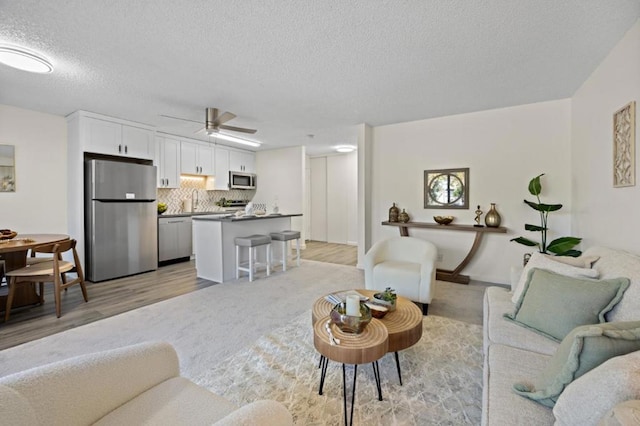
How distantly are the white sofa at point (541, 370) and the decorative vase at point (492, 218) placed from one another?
6.07 feet

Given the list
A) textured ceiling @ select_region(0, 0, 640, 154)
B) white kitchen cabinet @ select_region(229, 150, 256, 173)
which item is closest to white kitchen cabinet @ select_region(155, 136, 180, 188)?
textured ceiling @ select_region(0, 0, 640, 154)

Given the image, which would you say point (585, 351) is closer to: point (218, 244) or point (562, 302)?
point (562, 302)

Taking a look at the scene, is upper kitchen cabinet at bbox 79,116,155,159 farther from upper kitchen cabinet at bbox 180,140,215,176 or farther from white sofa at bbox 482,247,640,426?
white sofa at bbox 482,247,640,426

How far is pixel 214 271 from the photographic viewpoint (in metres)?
4.09

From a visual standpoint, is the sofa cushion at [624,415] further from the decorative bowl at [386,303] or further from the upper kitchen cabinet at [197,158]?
the upper kitchen cabinet at [197,158]

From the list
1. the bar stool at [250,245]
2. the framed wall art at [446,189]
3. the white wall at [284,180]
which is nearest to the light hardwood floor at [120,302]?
the bar stool at [250,245]

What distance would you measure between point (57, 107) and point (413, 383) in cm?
530

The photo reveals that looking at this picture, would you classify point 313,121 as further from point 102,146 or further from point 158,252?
point 158,252

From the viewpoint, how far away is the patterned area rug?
1516 mm

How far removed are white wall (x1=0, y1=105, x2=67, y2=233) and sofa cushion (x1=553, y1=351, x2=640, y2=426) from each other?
18.8ft

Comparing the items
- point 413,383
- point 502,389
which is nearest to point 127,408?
point 502,389

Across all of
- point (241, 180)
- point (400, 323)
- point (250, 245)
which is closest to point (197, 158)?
point (241, 180)

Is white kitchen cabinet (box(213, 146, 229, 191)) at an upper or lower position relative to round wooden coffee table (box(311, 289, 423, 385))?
upper

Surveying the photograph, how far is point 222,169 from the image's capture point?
6.35 m
